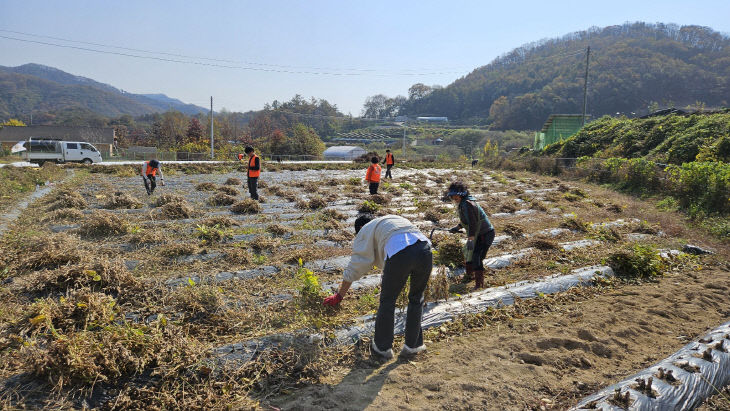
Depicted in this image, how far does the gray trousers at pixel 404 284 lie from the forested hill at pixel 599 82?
44541 mm

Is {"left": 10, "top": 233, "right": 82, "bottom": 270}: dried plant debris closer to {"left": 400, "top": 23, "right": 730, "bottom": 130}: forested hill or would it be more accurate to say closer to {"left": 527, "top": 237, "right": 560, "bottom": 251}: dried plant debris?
{"left": 527, "top": 237, "right": 560, "bottom": 251}: dried plant debris

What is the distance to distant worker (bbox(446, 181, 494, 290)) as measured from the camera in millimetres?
4594

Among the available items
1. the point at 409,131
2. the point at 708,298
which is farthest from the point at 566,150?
the point at 409,131

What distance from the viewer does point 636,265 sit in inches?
215

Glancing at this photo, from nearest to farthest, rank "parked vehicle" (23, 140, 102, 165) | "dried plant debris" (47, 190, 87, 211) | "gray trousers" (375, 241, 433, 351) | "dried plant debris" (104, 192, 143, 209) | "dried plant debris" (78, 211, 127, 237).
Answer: "gray trousers" (375, 241, 433, 351) < "dried plant debris" (78, 211, 127, 237) < "dried plant debris" (47, 190, 87, 211) < "dried plant debris" (104, 192, 143, 209) < "parked vehicle" (23, 140, 102, 165)

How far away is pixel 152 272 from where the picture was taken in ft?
16.3

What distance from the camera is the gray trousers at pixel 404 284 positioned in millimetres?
3021

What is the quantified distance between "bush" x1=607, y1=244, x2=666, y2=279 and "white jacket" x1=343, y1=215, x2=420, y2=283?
4.13 metres

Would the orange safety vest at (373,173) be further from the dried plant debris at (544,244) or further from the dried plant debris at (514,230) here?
the dried plant debris at (544,244)

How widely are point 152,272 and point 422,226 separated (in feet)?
17.4

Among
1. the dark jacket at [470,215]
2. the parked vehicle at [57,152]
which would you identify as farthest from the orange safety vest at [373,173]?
the parked vehicle at [57,152]

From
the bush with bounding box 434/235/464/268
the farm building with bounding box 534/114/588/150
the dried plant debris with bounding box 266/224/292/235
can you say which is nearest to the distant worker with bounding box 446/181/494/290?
the bush with bounding box 434/235/464/268

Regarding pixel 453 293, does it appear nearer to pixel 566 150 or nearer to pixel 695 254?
pixel 695 254

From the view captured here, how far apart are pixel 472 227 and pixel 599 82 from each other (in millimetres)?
75582
